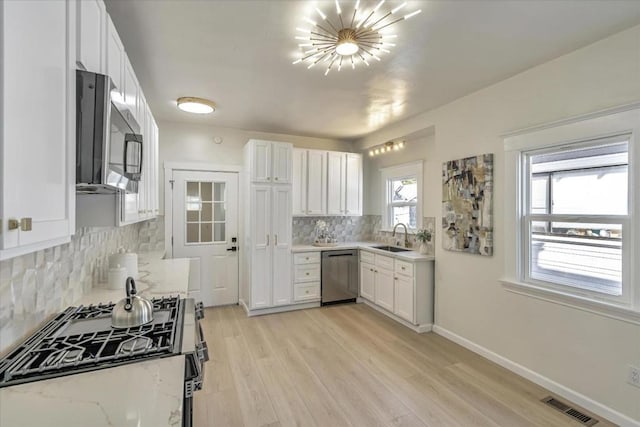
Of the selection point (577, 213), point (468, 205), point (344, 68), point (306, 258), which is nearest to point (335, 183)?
point (306, 258)

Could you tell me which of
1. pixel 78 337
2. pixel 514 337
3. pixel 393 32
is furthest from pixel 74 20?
pixel 514 337

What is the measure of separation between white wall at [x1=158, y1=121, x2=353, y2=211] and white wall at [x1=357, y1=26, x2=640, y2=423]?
2.69 meters

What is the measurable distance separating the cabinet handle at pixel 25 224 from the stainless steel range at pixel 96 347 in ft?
1.87

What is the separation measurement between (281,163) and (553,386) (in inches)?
143

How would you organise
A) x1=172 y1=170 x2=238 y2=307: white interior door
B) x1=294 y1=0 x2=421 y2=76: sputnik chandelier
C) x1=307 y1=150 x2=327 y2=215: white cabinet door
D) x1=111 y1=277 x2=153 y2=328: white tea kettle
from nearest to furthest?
x1=111 y1=277 x2=153 y2=328: white tea kettle → x1=294 y1=0 x2=421 y2=76: sputnik chandelier → x1=172 y1=170 x2=238 y2=307: white interior door → x1=307 y1=150 x2=327 y2=215: white cabinet door

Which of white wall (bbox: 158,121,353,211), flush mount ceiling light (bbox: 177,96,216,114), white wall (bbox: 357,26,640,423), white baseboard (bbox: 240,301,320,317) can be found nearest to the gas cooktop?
flush mount ceiling light (bbox: 177,96,216,114)

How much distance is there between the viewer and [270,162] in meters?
4.16

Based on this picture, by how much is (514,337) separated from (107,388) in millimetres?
3023

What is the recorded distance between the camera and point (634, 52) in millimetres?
1964

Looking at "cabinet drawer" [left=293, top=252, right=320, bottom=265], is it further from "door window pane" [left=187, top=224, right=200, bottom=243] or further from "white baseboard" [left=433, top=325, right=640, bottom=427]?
"white baseboard" [left=433, top=325, right=640, bottom=427]

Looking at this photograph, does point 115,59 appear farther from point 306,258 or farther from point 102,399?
point 306,258

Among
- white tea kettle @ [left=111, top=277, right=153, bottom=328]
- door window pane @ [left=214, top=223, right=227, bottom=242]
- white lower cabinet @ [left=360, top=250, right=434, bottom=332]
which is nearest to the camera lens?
white tea kettle @ [left=111, top=277, right=153, bottom=328]

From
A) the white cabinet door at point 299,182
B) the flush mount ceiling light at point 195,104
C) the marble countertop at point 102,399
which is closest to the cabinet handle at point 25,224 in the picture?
the marble countertop at point 102,399

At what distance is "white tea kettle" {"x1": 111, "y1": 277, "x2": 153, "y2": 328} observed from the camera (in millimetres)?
1405
